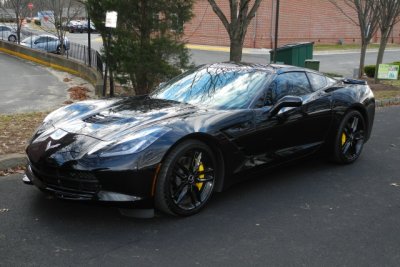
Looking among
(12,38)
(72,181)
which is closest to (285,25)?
(12,38)

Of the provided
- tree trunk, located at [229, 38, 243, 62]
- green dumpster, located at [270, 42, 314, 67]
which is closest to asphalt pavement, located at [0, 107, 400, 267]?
tree trunk, located at [229, 38, 243, 62]

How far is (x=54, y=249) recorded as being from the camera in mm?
3502

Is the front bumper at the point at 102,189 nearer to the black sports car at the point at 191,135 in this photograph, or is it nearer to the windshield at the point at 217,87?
the black sports car at the point at 191,135

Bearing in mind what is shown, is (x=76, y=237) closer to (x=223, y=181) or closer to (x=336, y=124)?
(x=223, y=181)

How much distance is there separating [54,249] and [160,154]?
3.53 ft

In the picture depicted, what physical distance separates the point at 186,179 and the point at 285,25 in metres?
33.4

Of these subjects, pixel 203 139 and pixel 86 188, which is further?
pixel 203 139

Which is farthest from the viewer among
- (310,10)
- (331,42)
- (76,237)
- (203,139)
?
(331,42)

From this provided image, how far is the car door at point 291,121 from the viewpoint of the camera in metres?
4.80

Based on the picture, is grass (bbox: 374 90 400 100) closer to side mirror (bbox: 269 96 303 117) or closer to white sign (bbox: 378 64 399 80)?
white sign (bbox: 378 64 399 80)

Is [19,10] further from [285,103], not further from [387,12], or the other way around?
[285,103]

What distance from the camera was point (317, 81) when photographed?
5.80m

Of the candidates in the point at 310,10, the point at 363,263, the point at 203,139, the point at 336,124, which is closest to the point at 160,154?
the point at 203,139

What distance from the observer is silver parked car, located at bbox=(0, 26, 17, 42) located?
119ft
